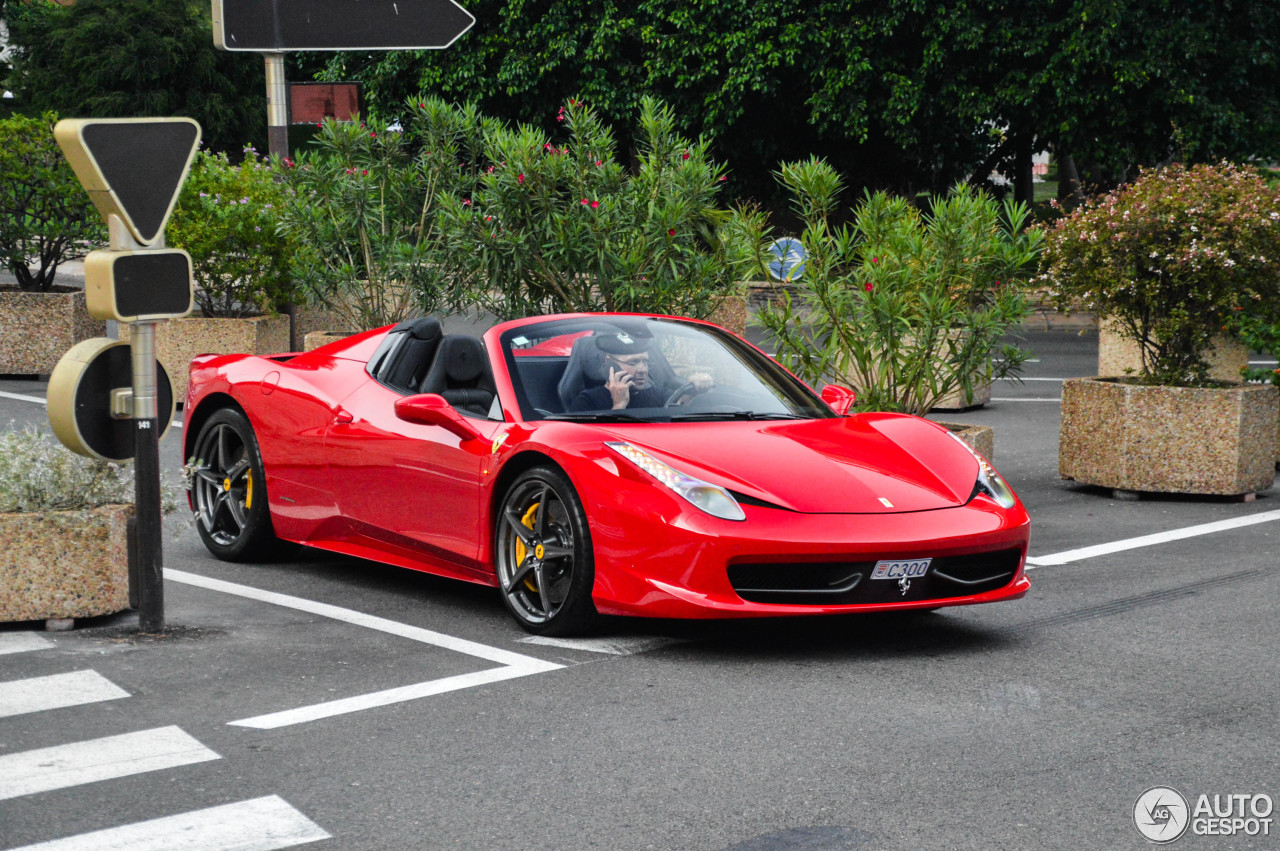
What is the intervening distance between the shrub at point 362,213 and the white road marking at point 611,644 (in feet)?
20.8

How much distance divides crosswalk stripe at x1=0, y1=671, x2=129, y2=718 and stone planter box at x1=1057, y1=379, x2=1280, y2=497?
6.73m

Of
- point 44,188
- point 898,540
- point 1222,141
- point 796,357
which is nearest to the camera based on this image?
point 898,540

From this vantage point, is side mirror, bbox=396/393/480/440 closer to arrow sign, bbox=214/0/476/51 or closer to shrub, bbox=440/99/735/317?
shrub, bbox=440/99/735/317

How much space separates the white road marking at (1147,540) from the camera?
8.24 meters

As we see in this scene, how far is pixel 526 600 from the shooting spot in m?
6.55

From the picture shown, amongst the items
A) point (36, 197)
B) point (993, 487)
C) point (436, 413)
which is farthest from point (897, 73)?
point (436, 413)

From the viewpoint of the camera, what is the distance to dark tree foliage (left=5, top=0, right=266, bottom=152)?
46281 millimetres

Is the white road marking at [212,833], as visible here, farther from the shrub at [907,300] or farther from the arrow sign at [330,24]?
the arrow sign at [330,24]

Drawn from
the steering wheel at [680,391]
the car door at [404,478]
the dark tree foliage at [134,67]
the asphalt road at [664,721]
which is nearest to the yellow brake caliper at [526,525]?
the car door at [404,478]

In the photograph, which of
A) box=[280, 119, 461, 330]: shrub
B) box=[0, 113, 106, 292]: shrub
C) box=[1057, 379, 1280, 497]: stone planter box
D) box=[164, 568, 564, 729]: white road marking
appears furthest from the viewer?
box=[0, 113, 106, 292]: shrub

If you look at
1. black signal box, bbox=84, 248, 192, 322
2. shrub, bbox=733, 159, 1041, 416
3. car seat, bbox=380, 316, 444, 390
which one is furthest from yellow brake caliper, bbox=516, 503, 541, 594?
shrub, bbox=733, 159, 1041, 416

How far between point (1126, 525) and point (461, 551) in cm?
430

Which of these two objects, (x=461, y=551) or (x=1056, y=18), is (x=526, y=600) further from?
(x=1056, y=18)

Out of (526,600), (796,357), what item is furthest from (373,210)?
(526,600)
